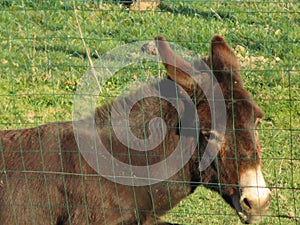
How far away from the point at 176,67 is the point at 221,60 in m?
0.37

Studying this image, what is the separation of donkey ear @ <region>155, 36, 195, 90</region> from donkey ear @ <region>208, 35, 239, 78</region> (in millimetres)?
187

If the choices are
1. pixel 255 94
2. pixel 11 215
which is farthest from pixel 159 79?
pixel 255 94

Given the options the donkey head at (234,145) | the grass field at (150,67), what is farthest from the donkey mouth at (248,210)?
the grass field at (150,67)

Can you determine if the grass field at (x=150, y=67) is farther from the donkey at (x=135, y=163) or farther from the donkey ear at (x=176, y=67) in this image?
the donkey ear at (x=176, y=67)

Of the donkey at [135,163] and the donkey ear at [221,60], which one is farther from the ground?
the donkey ear at [221,60]

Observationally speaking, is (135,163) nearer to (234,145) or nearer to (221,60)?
(234,145)

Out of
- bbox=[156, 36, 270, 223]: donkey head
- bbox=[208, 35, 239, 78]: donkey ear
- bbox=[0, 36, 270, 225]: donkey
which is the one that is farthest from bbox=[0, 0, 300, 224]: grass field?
bbox=[208, 35, 239, 78]: donkey ear

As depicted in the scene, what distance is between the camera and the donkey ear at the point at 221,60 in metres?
5.60

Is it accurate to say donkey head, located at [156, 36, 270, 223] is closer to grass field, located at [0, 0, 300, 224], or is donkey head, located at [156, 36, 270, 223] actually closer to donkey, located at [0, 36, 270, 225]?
donkey, located at [0, 36, 270, 225]

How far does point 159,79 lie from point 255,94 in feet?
10.7

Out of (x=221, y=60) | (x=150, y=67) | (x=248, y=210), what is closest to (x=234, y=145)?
(x=248, y=210)

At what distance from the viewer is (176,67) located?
5609 millimetres

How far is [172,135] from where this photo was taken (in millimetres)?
5613

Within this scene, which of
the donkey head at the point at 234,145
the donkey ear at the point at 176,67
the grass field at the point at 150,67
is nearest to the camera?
the donkey head at the point at 234,145
